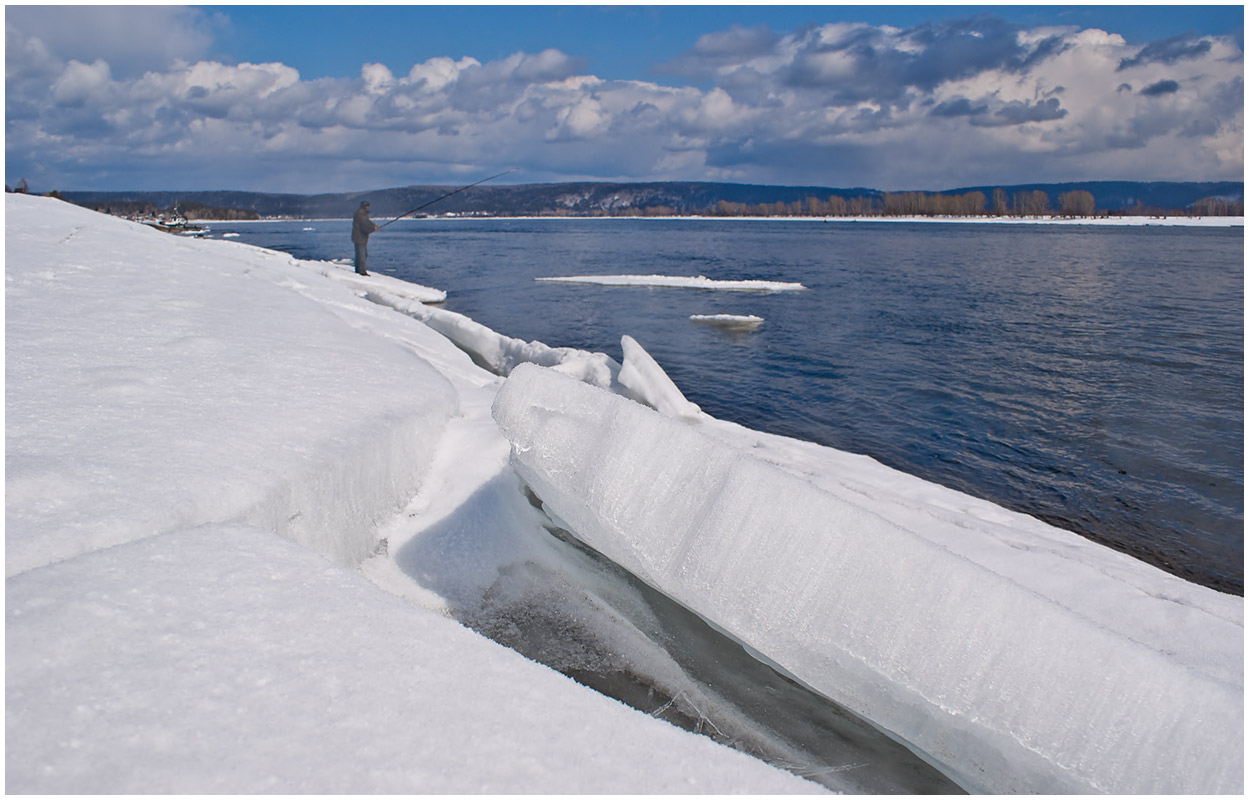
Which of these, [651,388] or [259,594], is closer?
[259,594]

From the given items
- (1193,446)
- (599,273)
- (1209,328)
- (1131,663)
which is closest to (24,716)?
(1131,663)

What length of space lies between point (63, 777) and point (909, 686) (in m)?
2.08

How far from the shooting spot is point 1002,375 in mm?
10844

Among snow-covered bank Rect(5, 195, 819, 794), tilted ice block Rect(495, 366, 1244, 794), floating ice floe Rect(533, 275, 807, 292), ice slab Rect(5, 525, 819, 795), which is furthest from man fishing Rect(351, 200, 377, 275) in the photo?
ice slab Rect(5, 525, 819, 795)

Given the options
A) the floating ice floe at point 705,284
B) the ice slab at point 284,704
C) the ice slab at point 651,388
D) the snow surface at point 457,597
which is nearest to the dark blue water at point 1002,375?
the floating ice floe at point 705,284

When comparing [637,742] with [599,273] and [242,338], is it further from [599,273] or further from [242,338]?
[599,273]

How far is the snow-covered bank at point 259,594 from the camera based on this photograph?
1.38 meters

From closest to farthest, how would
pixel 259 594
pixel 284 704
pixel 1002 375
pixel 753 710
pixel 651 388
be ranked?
A: pixel 284 704, pixel 259 594, pixel 753 710, pixel 651 388, pixel 1002 375

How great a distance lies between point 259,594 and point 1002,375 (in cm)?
1131

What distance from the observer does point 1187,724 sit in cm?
188

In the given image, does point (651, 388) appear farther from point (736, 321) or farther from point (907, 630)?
point (736, 321)

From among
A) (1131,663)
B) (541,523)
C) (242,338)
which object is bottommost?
(541,523)

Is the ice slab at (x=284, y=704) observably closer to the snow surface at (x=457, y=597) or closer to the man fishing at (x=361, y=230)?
the snow surface at (x=457, y=597)

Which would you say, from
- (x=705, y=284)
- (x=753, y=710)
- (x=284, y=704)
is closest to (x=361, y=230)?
(x=705, y=284)
